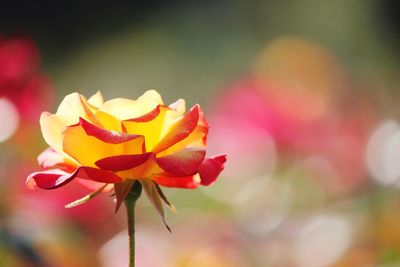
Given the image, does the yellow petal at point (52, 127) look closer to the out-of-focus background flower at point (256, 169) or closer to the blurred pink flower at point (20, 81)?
the out-of-focus background flower at point (256, 169)

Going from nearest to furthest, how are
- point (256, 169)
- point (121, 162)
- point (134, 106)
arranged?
point (121, 162) → point (134, 106) → point (256, 169)

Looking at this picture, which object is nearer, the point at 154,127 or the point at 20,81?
the point at 154,127

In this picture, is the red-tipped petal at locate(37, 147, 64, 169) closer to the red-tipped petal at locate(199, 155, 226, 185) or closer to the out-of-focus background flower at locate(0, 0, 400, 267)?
the red-tipped petal at locate(199, 155, 226, 185)

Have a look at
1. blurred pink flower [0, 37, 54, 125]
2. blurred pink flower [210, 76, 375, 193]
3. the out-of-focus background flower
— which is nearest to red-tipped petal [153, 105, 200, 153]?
the out-of-focus background flower

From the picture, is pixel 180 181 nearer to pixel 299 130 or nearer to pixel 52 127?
pixel 52 127

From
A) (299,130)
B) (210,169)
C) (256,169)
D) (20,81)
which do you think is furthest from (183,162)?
(256,169)

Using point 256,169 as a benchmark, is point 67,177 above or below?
above
